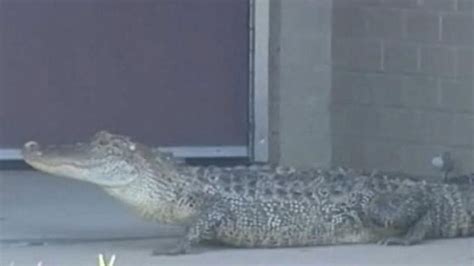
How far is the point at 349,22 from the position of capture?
12.6 meters

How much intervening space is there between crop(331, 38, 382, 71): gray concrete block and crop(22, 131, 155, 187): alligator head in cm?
283

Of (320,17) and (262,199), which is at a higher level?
(320,17)

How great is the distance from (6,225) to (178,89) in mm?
2475

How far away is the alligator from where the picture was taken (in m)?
9.88

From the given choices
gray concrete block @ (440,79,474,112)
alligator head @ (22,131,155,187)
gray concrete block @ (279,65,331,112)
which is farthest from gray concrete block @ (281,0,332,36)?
alligator head @ (22,131,155,187)

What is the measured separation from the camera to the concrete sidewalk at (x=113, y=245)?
9680 millimetres

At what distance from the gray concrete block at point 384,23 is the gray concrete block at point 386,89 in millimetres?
254

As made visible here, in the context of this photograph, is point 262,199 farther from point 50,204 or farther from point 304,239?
point 50,204

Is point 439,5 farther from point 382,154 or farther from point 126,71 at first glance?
point 126,71

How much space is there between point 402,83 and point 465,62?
1.97 feet

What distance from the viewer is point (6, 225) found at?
36.1 ft

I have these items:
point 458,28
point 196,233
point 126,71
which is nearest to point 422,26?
point 458,28

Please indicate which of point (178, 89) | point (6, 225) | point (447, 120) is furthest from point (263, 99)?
point (6, 225)

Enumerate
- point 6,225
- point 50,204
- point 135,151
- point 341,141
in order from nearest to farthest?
point 135,151
point 6,225
point 50,204
point 341,141
